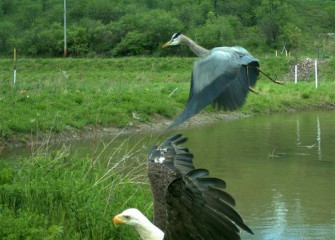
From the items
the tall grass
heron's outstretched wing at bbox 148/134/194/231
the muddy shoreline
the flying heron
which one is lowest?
the muddy shoreline

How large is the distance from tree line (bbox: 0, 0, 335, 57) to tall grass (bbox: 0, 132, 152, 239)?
35400mm

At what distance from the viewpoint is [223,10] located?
206 ft

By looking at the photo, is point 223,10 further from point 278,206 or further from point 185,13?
point 278,206

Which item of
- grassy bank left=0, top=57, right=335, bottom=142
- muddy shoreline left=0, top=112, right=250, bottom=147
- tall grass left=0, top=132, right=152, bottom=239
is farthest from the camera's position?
grassy bank left=0, top=57, right=335, bottom=142

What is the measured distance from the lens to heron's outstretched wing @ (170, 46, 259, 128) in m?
5.75

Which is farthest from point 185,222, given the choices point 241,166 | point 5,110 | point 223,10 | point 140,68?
point 223,10

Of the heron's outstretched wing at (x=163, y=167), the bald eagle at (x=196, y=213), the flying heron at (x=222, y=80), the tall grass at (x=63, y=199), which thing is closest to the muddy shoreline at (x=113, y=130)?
the tall grass at (x=63, y=199)

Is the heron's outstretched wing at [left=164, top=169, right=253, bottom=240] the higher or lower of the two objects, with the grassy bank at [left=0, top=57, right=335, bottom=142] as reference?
higher

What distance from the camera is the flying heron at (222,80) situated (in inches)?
226

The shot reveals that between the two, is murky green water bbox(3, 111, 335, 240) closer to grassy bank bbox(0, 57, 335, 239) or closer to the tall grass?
grassy bank bbox(0, 57, 335, 239)

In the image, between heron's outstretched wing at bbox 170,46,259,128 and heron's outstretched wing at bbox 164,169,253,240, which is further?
heron's outstretched wing at bbox 170,46,259,128

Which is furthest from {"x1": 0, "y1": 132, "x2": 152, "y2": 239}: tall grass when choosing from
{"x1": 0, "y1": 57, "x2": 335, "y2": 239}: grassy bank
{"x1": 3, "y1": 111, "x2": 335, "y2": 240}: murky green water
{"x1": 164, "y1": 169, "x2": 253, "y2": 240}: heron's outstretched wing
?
{"x1": 164, "y1": 169, "x2": 253, "y2": 240}: heron's outstretched wing

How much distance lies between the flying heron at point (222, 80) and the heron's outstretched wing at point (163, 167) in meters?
0.74

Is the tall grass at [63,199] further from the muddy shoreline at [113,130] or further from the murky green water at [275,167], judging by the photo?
the muddy shoreline at [113,130]
